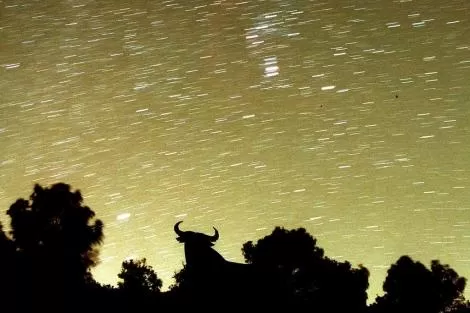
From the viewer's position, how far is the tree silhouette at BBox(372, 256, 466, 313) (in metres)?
21.0

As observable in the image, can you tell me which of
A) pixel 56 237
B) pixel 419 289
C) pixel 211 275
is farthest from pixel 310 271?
pixel 56 237

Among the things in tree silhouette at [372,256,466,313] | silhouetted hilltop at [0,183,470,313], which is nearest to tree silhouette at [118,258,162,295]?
silhouetted hilltop at [0,183,470,313]

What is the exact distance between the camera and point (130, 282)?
20.6 meters

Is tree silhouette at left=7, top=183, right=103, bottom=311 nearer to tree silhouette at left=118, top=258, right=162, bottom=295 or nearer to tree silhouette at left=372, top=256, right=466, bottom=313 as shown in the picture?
tree silhouette at left=118, top=258, right=162, bottom=295

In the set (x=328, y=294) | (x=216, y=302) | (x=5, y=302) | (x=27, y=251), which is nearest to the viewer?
(x=216, y=302)

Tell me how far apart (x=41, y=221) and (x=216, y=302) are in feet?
27.4

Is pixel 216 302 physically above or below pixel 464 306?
above

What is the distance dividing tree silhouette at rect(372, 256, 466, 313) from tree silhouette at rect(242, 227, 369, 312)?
1049 mm

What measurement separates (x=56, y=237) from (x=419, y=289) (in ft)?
48.6

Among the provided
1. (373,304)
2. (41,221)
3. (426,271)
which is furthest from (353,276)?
(41,221)

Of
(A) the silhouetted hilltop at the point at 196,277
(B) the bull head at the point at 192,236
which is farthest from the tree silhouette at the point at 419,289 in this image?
(B) the bull head at the point at 192,236

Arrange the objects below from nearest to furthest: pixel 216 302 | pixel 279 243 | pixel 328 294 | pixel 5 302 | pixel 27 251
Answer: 1. pixel 216 302
2. pixel 5 302
3. pixel 27 251
4. pixel 328 294
5. pixel 279 243

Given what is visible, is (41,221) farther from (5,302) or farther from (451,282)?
(451,282)

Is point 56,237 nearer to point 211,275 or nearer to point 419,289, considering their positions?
point 211,275
